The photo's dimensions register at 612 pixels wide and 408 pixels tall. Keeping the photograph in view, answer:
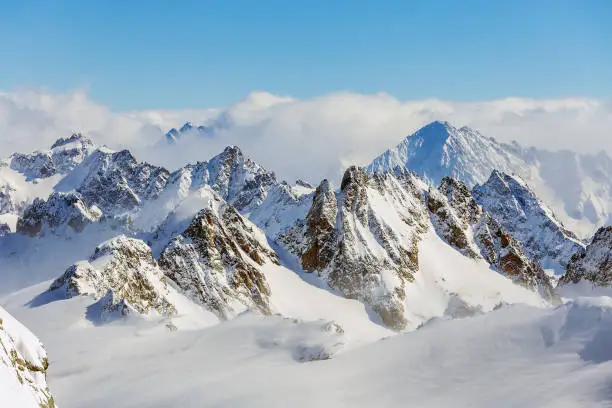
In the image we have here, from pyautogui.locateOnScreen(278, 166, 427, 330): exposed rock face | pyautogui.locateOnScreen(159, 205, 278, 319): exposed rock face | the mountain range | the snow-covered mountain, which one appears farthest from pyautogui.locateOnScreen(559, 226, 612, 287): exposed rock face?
pyautogui.locateOnScreen(159, 205, 278, 319): exposed rock face

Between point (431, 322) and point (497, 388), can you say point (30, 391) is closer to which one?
point (497, 388)

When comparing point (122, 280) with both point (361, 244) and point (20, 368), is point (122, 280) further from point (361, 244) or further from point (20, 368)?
point (20, 368)

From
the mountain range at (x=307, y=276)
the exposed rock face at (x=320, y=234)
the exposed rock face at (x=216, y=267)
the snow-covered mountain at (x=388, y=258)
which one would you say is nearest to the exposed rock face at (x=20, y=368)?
the mountain range at (x=307, y=276)

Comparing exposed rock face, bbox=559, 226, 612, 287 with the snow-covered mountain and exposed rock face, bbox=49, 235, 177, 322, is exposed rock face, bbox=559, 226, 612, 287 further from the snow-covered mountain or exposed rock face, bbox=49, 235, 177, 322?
exposed rock face, bbox=49, 235, 177, 322

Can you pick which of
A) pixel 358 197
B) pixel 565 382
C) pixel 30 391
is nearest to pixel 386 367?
pixel 565 382

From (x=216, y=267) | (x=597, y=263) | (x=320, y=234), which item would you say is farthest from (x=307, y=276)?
(x=597, y=263)

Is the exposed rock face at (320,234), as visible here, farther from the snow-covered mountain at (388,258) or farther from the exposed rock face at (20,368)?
the exposed rock face at (20,368)
